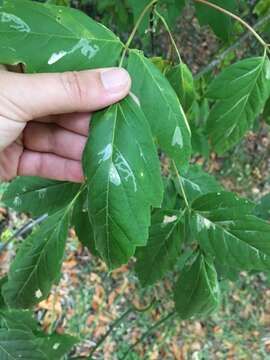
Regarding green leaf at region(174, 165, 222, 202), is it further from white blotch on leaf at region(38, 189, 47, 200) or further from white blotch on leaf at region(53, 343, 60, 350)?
white blotch on leaf at region(53, 343, 60, 350)

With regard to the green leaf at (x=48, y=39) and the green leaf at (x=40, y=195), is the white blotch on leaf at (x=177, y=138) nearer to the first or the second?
the green leaf at (x=48, y=39)

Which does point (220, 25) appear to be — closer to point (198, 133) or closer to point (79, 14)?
point (79, 14)

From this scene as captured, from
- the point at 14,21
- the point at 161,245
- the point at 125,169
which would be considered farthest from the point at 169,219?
the point at 14,21

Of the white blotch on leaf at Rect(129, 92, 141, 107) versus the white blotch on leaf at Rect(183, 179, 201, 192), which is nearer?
the white blotch on leaf at Rect(129, 92, 141, 107)

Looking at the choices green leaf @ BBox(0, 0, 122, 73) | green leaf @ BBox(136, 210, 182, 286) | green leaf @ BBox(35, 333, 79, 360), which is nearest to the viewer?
green leaf @ BBox(0, 0, 122, 73)

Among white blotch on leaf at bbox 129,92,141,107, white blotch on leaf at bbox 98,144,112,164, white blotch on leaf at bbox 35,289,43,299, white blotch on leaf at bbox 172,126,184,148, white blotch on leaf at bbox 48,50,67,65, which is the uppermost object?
white blotch on leaf at bbox 48,50,67,65

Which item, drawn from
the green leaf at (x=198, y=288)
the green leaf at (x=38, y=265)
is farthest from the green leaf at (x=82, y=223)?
the green leaf at (x=198, y=288)

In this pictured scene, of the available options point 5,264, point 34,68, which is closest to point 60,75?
point 34,68

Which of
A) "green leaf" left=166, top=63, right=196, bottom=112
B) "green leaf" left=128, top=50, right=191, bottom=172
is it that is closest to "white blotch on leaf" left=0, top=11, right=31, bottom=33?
"green leaf" left=128, top=50, right=191, bottom=172
